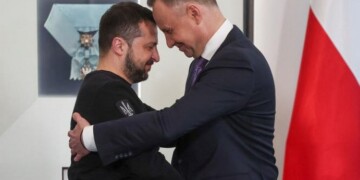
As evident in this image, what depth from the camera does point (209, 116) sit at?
3.56ft

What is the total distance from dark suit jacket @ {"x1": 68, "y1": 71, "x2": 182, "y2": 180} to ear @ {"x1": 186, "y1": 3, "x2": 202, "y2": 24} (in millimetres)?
239

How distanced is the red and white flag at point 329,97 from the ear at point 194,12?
1.56 ft

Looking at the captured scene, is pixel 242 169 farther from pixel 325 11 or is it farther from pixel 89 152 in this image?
pixel 325 11

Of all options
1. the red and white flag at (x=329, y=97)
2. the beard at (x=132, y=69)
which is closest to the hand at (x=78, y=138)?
the beard at (x=132, y=69)

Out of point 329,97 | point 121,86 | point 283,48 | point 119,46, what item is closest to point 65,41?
point 119,46

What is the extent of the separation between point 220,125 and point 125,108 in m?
0.23

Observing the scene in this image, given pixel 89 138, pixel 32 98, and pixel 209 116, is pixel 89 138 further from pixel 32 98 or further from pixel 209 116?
pixel 32 98

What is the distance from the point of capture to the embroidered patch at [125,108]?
1.15 m

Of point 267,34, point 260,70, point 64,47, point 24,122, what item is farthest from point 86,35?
point 260,70

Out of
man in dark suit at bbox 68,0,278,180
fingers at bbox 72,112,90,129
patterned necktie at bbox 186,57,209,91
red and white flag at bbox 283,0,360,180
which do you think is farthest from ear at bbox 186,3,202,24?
red and white flag at bbox 283,0,360,180

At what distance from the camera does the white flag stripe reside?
140 cm

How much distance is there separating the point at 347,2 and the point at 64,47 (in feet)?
3.18

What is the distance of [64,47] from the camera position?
173 cm

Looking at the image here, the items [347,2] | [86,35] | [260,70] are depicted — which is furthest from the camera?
[86,35]
